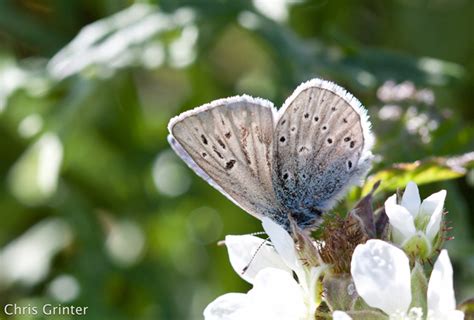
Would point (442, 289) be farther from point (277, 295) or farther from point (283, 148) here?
point (283, 148)

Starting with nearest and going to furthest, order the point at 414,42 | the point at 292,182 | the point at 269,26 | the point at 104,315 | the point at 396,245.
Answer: the point at 396,245 < the point at 292,182 < the point at 269,26 < the point at 104,315 < the point at 414,42

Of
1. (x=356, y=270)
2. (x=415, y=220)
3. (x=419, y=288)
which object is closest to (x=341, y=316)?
(x=356, y=270)

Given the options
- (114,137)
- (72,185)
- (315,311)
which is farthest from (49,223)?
(315,311)

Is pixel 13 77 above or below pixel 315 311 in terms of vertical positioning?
above

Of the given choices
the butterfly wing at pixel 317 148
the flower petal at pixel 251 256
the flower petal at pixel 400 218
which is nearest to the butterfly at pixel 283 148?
the butterfly wing at pixel 317 148

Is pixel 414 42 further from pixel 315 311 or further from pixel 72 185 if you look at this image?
pixel 315 311

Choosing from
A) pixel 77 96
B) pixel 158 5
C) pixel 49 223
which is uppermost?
pixel 158 5
